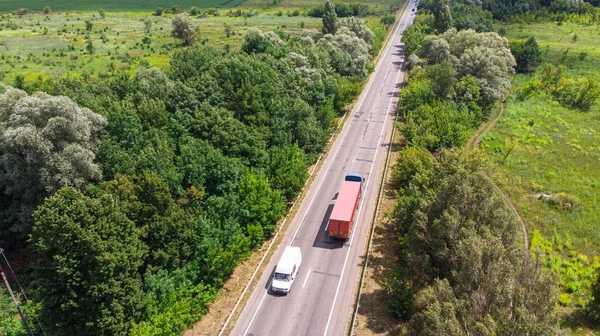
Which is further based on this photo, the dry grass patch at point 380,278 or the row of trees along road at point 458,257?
the dry grass patch at point 380,278

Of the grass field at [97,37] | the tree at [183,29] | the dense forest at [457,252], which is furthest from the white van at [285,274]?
the tree at [183,29]

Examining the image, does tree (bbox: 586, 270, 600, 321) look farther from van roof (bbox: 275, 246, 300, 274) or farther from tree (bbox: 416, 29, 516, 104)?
tree (bbox: 416, 29, 516, 104)

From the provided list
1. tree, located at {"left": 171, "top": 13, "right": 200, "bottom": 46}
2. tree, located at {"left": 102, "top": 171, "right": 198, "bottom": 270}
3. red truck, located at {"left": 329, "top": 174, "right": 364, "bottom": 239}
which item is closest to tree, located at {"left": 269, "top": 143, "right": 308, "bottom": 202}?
red truck, located at {"left": 329, "top": 174, "right": 364, "bottom": 239}

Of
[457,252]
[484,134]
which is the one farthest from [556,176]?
[457,252]

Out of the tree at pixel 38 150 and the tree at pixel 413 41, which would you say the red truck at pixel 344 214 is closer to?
the tree at pixel 38 150

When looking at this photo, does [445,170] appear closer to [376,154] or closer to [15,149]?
[376,154]

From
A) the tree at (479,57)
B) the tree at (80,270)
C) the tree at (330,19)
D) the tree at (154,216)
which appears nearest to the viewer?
the tree at (80,270)
